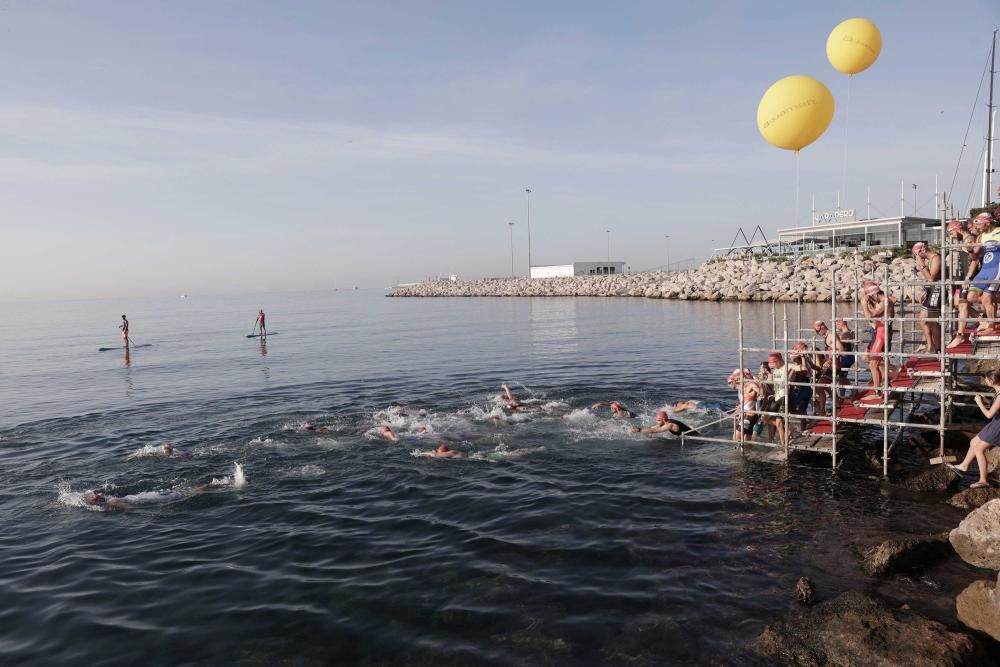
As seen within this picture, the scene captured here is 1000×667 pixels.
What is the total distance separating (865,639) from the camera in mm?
7039

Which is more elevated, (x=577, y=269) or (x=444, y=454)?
(x=577, y=269)

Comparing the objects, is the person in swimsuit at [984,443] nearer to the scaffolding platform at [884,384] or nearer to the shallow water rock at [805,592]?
the scaffolding platform at [884,384]

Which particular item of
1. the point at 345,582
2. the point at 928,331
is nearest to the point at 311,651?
the point at 345,582

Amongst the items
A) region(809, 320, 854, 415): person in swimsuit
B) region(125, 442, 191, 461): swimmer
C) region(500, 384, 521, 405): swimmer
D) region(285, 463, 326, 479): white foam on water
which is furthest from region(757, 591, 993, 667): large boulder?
region(125, 442, 191, 461): swimmer

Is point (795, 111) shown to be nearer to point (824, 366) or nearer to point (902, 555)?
point (824, 366)

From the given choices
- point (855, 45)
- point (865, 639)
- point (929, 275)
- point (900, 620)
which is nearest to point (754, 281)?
point (855, 45)

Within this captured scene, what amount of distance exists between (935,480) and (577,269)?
120m

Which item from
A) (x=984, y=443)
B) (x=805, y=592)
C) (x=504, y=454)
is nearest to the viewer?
(x=805, y=592)

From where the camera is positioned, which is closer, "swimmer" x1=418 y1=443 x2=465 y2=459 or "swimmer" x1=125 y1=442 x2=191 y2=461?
"swimmer" x1=418 y1=443 x2=465 y2=459

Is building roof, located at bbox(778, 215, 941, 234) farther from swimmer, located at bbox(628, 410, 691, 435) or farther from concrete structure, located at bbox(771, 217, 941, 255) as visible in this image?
swimmer, located at bbox(628, 410, 691, 435)

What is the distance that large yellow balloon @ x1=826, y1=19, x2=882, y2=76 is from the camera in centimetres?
1553

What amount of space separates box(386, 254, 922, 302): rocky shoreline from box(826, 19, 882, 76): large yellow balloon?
78.2ft

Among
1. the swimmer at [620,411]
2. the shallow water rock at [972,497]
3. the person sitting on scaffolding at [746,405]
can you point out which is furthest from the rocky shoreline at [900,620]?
the swimmer at [620,411]

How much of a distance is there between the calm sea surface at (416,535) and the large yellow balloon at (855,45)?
1034cm
